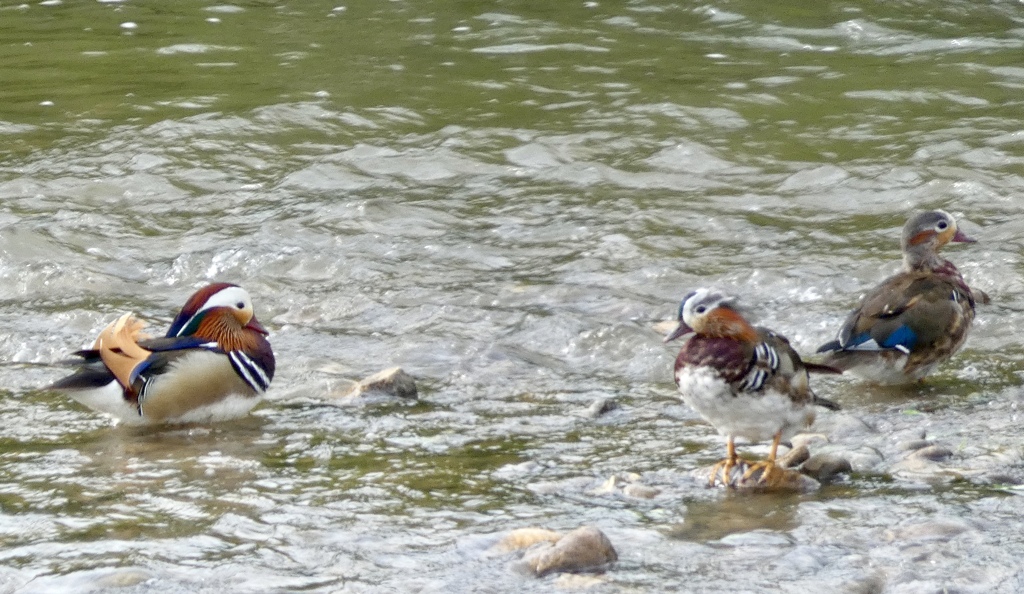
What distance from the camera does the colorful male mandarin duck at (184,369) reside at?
671 centimetres

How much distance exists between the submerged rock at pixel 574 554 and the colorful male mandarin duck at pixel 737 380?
3.39 feet

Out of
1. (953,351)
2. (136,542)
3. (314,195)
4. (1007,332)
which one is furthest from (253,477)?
(314,195)

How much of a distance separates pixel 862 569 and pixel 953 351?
310 cm

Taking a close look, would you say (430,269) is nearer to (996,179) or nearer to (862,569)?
(996,179)

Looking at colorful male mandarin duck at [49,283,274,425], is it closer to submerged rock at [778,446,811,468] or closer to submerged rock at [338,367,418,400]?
submerged rock at [338,367,418,400]

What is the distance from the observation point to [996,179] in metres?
10.6

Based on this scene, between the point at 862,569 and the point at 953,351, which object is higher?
the point at 862,569

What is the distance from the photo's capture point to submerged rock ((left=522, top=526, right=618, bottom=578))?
4605 millimetres

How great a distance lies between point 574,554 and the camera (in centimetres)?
462

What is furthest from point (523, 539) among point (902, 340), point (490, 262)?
point (490, 262)

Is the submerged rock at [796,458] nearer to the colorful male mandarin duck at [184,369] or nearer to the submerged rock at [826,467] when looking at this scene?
the submerged rock at [826,467]

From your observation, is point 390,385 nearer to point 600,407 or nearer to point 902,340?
point 600,407

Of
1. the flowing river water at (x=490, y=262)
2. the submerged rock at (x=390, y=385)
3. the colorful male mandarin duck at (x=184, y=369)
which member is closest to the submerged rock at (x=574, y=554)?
the flowing river water at (x=490, y=262)

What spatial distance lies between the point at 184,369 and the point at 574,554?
Result: 295 centimetres
